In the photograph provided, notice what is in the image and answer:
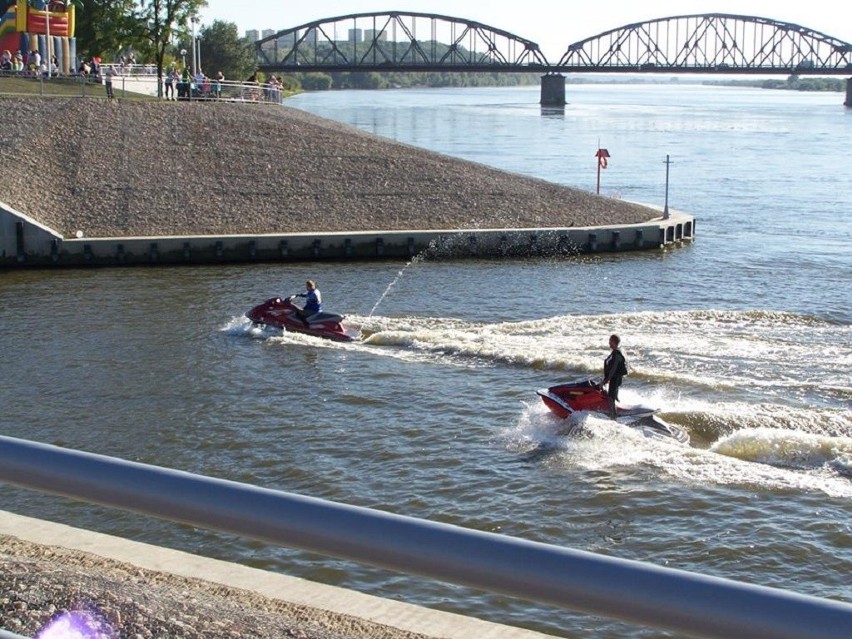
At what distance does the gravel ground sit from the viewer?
6.57 meters

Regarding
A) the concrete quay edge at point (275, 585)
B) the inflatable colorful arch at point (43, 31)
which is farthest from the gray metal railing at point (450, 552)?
the inflatable colorful arch at point (43, 31)

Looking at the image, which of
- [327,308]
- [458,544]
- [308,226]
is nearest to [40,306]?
[327,308]

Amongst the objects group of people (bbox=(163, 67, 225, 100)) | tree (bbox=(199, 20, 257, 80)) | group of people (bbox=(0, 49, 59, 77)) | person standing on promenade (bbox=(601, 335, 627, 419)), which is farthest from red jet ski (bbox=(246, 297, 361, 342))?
tree (bbox=(199, 20, 257, 80))

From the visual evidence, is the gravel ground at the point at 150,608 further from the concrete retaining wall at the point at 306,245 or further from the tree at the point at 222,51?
the tree at the point at 222,51

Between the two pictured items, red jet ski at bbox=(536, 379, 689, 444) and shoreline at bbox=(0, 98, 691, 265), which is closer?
red jet ski at bbox=(536, 379, 689, 444)

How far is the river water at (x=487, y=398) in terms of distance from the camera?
15.4m

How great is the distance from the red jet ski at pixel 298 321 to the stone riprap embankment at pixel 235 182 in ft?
43.5

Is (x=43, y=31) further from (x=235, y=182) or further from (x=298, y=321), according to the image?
(x=298, y=321)

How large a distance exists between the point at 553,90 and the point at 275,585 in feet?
618

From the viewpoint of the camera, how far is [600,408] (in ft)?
65.2

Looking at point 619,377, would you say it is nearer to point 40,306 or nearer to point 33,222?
point 40,306

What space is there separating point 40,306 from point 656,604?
30.6 m

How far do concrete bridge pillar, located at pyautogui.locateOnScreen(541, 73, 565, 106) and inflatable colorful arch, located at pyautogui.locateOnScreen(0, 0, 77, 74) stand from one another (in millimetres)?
125478

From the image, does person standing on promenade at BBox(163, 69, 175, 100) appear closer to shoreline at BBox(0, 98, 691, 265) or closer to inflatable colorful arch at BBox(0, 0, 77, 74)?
inflatable colorful arch at BBox(0, 0, 77, 74)
